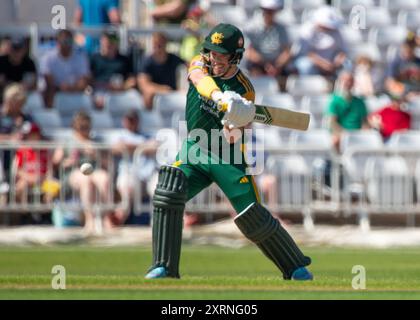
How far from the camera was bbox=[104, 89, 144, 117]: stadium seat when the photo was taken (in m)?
19.6

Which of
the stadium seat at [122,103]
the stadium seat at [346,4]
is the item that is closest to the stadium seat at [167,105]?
the stadium seat at [122,103]

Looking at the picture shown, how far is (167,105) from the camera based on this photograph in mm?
19641

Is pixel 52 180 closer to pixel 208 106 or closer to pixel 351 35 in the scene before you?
pixel 351 35

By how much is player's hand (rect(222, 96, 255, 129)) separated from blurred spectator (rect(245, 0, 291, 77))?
33.1 ft

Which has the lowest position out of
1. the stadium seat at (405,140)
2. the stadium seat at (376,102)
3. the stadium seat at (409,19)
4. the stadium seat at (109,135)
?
the stadium seat at (405,140)

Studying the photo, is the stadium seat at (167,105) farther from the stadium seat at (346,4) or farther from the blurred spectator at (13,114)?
the stadium seat at (346,4)

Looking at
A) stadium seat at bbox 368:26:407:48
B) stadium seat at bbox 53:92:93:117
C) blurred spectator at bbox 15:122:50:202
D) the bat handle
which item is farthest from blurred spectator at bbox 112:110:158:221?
the bat handle

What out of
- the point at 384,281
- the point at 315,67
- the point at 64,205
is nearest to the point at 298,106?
the point at 315,67

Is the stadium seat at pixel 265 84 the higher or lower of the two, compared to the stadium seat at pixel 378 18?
lower

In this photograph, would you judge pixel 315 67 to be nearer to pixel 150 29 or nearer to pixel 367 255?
pixel 150 29

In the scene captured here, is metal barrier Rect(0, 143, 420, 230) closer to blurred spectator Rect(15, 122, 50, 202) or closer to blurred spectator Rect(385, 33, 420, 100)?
blurred spectator Rect(15, 122, 50, 202)

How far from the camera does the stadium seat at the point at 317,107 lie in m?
19.8

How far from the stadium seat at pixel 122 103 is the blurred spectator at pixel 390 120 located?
354 cm

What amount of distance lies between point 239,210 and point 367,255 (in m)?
5.59
